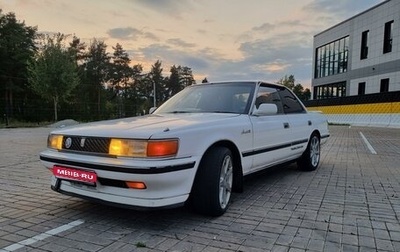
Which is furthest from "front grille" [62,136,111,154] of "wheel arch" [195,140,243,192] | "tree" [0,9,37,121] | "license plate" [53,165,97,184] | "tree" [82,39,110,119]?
"tree" [82,39,110,119]

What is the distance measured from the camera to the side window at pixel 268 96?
4816mm

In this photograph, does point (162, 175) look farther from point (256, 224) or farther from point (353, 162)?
point (353, 162)

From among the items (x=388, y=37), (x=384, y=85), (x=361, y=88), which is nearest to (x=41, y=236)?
(x=384, y=85)

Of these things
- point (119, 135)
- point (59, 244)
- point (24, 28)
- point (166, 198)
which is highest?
point (24, 28)

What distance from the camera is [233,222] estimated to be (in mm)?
3537

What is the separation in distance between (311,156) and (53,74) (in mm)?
26476

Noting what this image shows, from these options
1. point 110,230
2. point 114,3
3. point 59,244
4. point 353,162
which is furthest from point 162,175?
point 114,3

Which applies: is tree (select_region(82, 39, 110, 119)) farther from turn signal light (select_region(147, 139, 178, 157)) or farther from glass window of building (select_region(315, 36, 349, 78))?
turn signal light (select_region(147, 139, 178, 157))

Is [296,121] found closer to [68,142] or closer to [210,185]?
[210,185]

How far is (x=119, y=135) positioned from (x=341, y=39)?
36.6 metres

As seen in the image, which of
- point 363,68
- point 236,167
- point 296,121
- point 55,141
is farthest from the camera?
point 363,68

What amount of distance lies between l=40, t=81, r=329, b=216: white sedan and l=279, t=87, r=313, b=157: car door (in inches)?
31.7

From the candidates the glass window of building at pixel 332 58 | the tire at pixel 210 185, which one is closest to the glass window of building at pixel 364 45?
the glass window of building at pixel 332 58

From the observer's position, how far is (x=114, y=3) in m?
11.2
